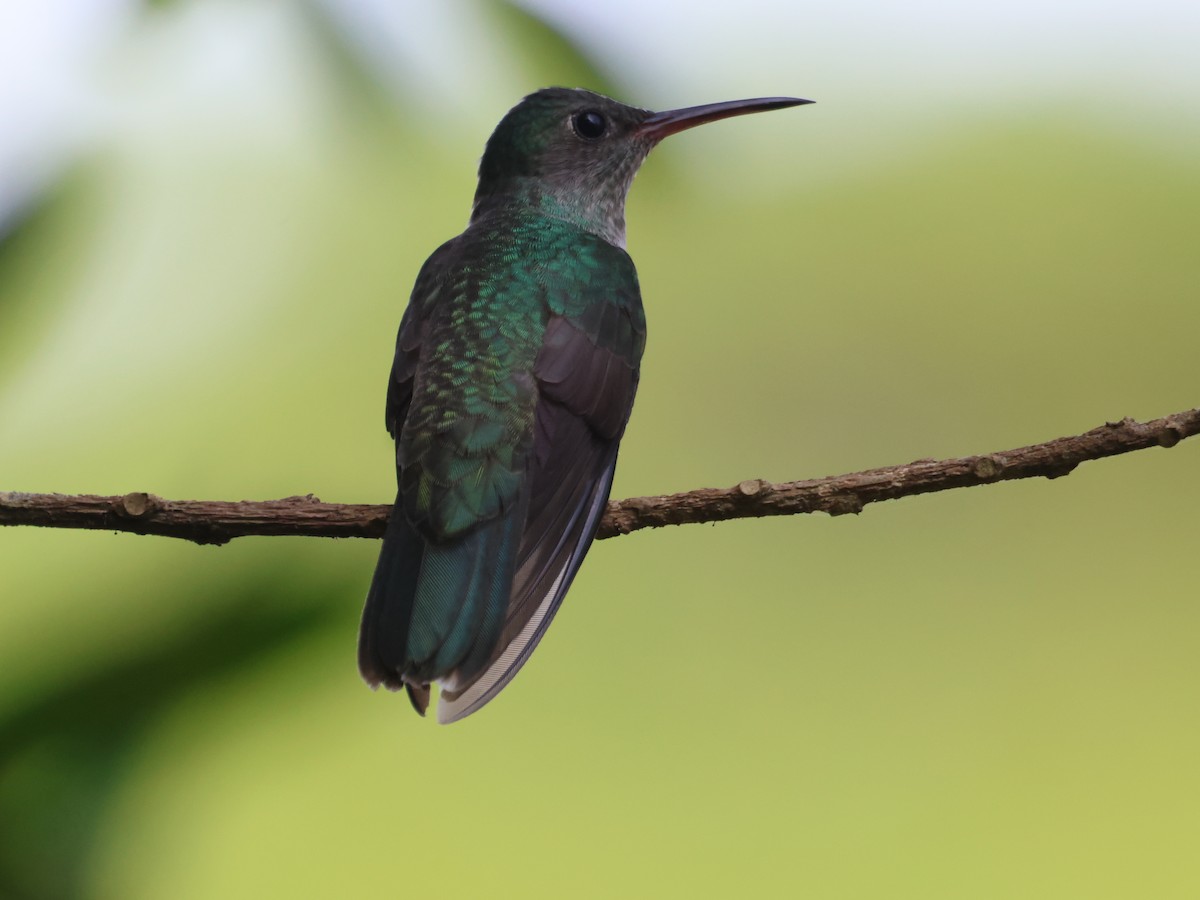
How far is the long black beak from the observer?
6.43 feet

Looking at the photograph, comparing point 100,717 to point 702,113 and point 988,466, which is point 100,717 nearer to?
point 988,466

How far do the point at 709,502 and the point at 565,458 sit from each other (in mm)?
241

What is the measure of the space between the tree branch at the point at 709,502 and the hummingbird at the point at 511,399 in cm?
10

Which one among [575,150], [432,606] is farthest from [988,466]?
[575,150]

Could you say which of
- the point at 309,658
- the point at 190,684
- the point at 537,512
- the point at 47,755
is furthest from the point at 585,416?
the point at 47,755

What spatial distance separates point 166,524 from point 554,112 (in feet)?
3.99

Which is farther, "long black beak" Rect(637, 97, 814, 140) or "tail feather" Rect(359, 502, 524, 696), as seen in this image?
"long black beak" Rect(637, 97, 814, 140)

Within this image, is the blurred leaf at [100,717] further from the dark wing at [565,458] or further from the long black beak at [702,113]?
the long black beak at [702,113]

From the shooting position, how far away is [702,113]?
6.83 feet

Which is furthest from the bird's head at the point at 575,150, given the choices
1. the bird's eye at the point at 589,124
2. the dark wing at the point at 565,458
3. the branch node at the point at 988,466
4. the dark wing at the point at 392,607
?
the branch node at the point at 988,466

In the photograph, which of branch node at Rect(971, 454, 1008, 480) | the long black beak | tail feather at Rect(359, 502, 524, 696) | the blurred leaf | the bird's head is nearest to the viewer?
the blurred leaf

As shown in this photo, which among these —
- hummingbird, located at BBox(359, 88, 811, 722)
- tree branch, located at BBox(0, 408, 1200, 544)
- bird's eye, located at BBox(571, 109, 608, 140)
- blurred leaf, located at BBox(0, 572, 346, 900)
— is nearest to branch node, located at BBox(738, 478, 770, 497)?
tree branch, located at BBox(0, 408, 1200, 544)

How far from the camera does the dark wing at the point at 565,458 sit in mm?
1251

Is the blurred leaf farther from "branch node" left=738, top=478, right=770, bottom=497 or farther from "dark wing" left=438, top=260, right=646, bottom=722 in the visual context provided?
"branch node" left=738, top=478, right=770, bottom=497
